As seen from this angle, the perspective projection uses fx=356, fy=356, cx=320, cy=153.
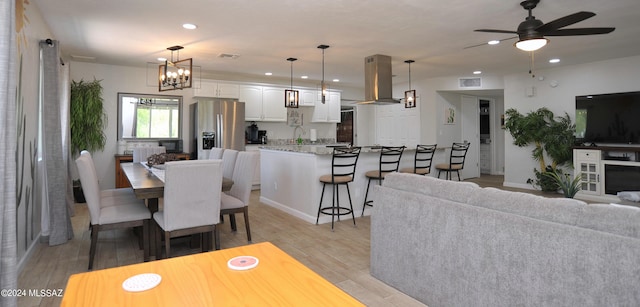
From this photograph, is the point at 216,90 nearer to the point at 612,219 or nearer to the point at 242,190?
the point at 242,190

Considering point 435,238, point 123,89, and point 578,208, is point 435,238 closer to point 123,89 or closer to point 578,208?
point 578,208

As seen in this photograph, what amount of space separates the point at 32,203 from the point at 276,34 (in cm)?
317

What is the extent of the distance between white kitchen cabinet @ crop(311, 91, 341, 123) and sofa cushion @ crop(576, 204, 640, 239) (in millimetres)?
7003

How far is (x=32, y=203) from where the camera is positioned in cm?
351

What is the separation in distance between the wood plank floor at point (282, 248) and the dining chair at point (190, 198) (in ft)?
1.94

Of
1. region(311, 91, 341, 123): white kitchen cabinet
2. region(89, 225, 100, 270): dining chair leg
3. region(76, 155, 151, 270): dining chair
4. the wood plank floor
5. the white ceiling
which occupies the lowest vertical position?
the wood plank floor

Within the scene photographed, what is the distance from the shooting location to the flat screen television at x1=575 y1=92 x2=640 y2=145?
19.3 feet

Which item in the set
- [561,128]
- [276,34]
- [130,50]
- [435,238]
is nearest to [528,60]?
[561,128]

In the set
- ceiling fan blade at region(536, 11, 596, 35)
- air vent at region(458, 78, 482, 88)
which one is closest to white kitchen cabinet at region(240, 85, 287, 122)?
air vent at region(458, 78, 482, 88)

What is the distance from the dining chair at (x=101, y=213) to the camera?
9.61 ft

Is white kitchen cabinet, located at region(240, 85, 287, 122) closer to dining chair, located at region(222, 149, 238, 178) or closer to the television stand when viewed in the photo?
dining chair, located at region(222, 149, 238, 178)

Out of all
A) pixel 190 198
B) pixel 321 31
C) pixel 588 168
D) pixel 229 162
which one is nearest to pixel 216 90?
pixel 229 162

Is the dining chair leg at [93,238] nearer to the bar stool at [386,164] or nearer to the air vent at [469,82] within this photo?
the bar stool at [386,164]

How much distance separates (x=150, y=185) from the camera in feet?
9.86
